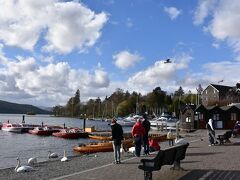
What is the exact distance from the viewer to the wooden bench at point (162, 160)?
41.4ft

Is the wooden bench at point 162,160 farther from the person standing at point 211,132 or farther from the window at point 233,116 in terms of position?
the window at point 233,116

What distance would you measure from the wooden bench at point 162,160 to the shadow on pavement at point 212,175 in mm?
661

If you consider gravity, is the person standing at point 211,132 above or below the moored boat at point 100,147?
above

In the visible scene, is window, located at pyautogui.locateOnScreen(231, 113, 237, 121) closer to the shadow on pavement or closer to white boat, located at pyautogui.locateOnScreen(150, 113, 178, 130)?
white boat, located at pyautogui.locateOnScreen(150, 113, 178, 130)

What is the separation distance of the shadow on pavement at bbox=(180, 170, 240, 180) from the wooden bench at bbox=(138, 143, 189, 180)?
661mm

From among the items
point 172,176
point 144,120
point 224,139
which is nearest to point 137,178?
point 172,176

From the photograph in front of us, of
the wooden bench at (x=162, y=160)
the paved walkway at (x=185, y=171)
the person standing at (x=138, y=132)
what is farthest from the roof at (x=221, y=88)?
the wooden bench at (x=162, y=160)

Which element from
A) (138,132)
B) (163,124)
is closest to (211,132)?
(138,132)

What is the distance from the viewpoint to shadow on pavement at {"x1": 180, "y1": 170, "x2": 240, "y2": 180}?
13.9 m

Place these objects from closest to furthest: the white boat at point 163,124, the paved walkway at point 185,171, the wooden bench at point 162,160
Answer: the wooden bench at point 162,160
the paved walkway at point 185,171
the white boat at point 163,124

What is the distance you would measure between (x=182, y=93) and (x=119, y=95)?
93.7 feet

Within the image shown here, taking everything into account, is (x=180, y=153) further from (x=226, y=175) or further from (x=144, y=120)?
(x=144, y=120)

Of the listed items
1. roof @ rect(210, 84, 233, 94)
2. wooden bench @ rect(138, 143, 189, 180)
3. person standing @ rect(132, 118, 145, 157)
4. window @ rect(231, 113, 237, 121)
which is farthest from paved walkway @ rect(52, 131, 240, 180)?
roof @ rect(210, 84, 233, 94)

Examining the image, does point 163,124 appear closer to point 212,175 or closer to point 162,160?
point 212,175
